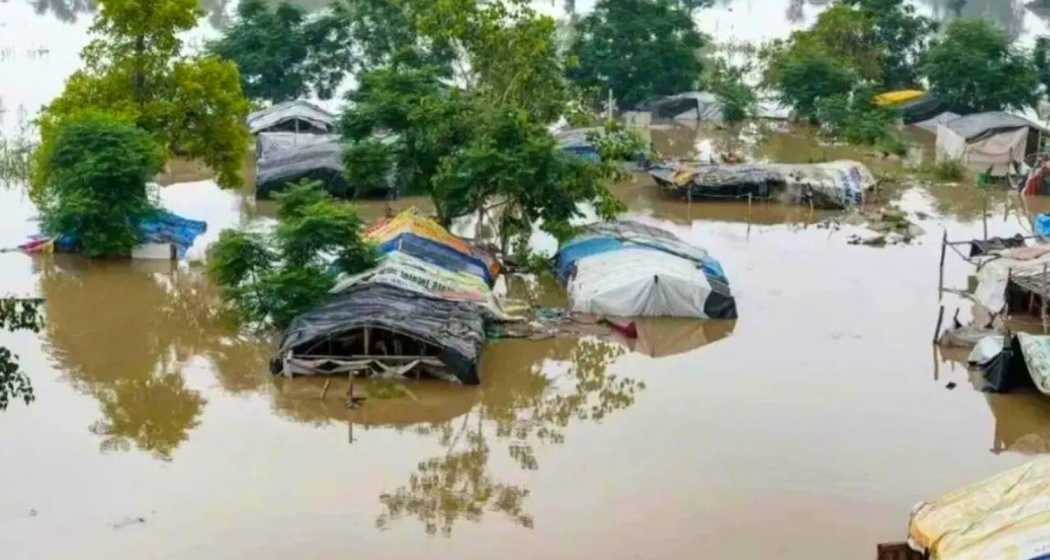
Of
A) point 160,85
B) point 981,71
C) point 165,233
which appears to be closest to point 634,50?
point 981,71

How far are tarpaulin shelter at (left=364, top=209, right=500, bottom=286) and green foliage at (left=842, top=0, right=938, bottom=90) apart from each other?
20.0 metres

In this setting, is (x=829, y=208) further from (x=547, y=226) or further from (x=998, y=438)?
(x=998, y=438)

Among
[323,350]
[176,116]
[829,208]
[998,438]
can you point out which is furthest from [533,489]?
[829,208]

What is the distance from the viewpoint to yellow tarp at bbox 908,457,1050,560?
314 inches

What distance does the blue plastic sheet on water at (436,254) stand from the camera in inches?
627

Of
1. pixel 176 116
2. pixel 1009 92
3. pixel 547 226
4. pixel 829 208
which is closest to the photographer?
pixel 547 226

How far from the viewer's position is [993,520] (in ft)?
27.7

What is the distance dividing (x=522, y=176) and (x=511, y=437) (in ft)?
17.9

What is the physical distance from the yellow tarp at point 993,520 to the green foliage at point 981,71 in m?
23.8

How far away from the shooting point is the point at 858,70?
33.3 m

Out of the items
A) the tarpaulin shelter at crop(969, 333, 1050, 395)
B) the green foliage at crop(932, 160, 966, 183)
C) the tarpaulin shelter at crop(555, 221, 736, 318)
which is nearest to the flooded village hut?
the tarpaulin shelter at crop(555, 221, 736, 318)

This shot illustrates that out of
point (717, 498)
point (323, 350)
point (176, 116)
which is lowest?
point (717, 498)

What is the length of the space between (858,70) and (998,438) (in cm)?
2214

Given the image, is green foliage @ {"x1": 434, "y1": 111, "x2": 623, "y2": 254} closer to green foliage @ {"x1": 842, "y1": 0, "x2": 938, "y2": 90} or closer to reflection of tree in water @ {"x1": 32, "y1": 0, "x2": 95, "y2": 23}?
green foliage @ {"x1": 842, "y1": 0, "x2": 938, "y2": 90}
